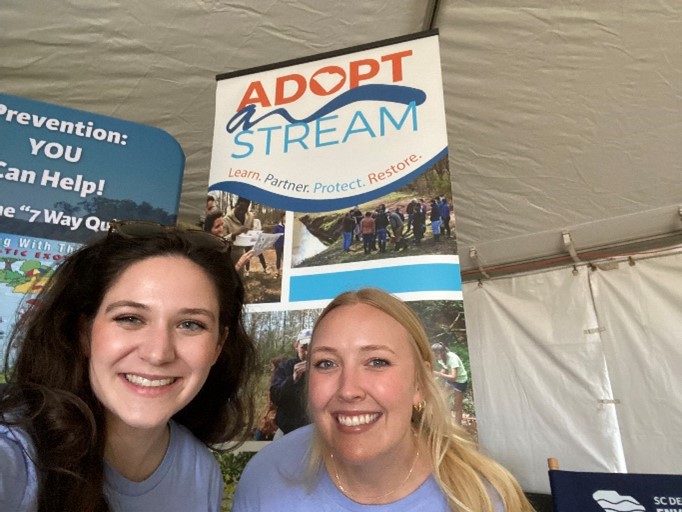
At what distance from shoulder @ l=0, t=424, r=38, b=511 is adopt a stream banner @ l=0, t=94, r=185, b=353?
25.5 inches

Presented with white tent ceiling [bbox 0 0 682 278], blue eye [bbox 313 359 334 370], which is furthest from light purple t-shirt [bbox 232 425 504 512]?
white tent ceiling [bbox 0 0 682 278]

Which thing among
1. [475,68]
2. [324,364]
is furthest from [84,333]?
[475,68]

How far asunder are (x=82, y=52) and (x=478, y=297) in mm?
2418

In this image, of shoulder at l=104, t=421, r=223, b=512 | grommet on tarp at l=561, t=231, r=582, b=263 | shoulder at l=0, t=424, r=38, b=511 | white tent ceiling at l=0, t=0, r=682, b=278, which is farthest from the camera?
grommet on tarp at l=561, t=231, r=582, b=263

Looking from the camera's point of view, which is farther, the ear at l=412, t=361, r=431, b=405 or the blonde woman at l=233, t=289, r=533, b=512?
the ear at l=412, t=361, r=431, b=405

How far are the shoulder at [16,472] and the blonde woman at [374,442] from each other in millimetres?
585

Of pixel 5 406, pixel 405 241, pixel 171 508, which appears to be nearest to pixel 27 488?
pixel 5 406

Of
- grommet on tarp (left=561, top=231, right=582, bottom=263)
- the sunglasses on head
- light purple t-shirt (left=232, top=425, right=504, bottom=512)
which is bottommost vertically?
light purple t-shirt (left=232, top=425, right=504, bottom=512)

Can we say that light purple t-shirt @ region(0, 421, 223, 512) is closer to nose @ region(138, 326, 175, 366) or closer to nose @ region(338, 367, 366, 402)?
nose @ region(138, 326, 175, 366)

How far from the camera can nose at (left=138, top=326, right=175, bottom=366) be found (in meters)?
0.87

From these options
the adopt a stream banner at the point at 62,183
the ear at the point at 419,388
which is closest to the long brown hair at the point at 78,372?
the adopt a stream banner at the point at 62,183

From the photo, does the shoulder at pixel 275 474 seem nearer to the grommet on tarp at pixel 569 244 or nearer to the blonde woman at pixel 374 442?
the blonde woman at pixel 374 442

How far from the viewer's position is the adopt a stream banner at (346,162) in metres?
1.34

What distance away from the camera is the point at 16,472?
2.32 feet
